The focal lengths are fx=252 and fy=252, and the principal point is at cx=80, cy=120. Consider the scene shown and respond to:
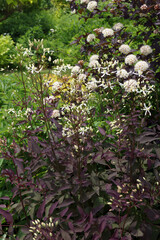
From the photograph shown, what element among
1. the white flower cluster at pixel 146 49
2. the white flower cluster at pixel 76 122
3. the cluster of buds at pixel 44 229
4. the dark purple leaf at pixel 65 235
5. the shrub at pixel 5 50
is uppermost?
the shrub at pixel 5 50

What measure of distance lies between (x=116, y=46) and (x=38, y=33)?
25.1 feet

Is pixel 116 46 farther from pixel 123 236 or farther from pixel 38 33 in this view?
pixel 38 33

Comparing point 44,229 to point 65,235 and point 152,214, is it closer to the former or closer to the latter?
point 65,235

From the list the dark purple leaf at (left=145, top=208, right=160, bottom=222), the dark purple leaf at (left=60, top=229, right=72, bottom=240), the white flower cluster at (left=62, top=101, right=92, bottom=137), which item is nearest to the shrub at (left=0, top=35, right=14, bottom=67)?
the white flower cluster at (left=62, top=101, right=92, bottom=137)

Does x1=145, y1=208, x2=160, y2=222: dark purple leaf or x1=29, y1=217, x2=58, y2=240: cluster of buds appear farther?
x1=145, y1=208, x2=160, y2=222: dark purple leaf

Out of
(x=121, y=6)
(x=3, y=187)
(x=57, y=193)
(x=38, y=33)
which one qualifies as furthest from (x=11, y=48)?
(x=57, y=193)

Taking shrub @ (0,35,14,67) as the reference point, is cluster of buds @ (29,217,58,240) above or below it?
below

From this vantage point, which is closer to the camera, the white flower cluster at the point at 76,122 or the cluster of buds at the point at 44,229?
the cluster of buds at the point at 44,229

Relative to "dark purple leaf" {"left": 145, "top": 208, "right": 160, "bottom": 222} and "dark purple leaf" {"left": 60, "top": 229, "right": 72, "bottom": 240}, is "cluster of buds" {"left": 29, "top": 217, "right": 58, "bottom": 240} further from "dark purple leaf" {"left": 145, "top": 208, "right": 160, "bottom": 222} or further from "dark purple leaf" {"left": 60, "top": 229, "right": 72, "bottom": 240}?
"dark purple leaf" {"left": 145, "top": 208, "right": 160, "bottom": 222}

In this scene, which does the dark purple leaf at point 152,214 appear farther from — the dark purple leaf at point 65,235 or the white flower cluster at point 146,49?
the white flower cluster at point 146,49

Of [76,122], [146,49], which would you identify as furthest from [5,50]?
[76,122]

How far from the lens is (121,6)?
272cm

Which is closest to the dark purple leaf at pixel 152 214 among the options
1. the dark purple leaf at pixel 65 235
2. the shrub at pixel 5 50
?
the dark purple leaf at pixel 65 235

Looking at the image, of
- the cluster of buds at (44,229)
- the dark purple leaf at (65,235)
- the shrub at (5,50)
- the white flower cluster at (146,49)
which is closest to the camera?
the cluster of buds at (44,229)
